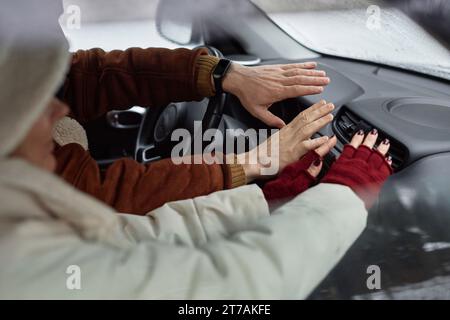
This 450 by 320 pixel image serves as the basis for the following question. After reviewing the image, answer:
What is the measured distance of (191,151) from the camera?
120 cm

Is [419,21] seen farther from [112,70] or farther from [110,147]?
[110,147]

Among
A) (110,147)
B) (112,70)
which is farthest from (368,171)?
(110,147)

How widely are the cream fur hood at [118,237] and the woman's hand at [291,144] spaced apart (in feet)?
0.87

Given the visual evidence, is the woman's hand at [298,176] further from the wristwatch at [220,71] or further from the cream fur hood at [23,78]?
the cream fur hood at [23,78]

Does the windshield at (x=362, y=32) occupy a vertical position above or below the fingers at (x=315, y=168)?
above

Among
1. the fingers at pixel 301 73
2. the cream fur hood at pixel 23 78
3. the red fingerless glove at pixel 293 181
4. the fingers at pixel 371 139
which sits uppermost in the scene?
the cream fur hood at pixel 23 78

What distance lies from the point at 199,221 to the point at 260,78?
1.61 ft

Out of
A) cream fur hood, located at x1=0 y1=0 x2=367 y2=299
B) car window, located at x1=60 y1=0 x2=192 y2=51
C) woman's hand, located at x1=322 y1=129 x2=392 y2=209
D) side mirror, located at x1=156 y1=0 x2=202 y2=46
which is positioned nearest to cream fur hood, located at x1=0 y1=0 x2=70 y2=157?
cream fur hood, located at x1=0 y1=0 x2=367 y2=299

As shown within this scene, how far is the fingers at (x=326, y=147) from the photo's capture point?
1003mm

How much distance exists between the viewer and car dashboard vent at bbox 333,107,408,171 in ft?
3.32

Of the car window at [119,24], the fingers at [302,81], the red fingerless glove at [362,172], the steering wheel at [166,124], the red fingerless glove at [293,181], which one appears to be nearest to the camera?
the red fingerless glove at [362,172]

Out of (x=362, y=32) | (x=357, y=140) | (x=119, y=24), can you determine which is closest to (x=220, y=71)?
(x=357, y=140)

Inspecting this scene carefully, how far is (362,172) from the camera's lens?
816 mm

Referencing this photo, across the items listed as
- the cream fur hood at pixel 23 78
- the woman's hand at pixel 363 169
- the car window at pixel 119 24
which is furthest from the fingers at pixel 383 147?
the car window at pixel 119 24
